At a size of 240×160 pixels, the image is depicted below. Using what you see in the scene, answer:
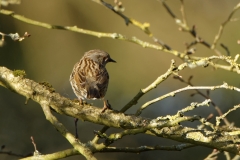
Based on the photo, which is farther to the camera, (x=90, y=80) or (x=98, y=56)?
(x=98, y=56)

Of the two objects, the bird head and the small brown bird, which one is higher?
the bird head

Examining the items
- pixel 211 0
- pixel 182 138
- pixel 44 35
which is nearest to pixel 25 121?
pixel 44 35

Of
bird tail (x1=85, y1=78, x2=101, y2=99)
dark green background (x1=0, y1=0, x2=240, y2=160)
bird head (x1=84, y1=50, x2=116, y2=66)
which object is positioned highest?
dark green background (x1=0, y1=0, x2=240, y2=160)

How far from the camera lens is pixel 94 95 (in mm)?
5211

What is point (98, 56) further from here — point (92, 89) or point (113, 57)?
point (113, 57)

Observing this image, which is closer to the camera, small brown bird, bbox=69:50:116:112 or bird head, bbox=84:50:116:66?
small brown bird, bbox=69:50:116:112

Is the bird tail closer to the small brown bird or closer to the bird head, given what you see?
the small brown bird

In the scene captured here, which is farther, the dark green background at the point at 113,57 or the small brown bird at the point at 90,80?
the dark green background at the point at 113,57

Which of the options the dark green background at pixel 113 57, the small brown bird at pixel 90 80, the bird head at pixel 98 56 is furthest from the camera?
the dark green background at pixel 113 57

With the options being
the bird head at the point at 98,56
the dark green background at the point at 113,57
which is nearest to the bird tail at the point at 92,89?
the bird head at the point at 98,56

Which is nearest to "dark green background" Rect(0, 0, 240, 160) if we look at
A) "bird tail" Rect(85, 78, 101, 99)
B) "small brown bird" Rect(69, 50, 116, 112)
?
"small brown bird" Rect(69, 50, 116, 112)

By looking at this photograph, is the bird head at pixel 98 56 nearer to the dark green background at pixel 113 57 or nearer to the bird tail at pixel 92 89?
the bird tail at pixel 92 89

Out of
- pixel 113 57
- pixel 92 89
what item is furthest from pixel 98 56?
pixel 113 57

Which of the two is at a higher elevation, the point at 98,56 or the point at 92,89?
the point at 98,56
